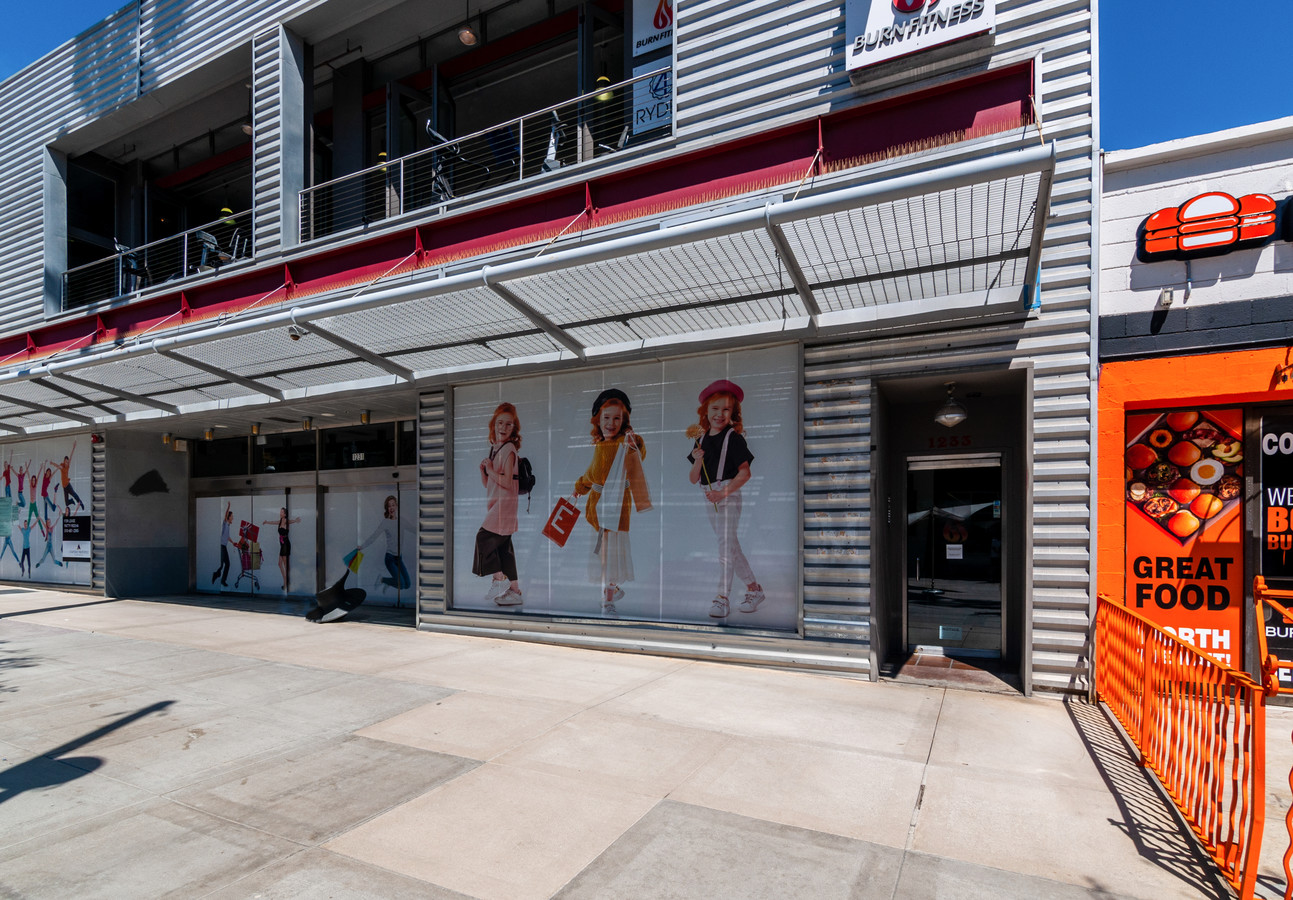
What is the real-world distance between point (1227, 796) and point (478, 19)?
1435 cm

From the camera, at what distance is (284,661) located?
8.53 m

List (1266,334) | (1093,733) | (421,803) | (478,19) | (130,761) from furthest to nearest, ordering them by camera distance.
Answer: (478,19) → (1266,334) → (1093,733) → (130,761) → (421,803)

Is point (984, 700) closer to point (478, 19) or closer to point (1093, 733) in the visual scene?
point (1093, 733)

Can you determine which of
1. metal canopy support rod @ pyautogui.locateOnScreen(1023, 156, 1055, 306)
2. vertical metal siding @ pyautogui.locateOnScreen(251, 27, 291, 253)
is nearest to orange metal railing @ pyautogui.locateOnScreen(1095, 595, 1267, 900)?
metal canopy support rod @ pyautogui.locateOnScreen(1023, 156, 1055, 306)

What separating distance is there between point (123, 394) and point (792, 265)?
38.3 ft

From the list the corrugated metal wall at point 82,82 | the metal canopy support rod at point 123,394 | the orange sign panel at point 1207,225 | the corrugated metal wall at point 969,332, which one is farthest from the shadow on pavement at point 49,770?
the corrugated metal wall at point 82,82

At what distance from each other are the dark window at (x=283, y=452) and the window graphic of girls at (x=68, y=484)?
4069 millimetres

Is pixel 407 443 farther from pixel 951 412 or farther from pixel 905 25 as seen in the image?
pixel 905 25

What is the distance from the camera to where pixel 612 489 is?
9.21 metres

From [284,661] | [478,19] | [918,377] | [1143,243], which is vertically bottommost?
[284,661]

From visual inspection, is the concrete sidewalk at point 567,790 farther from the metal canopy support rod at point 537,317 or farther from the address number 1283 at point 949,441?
the metal canopy support rod at point 537,317

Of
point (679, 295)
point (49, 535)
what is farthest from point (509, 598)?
point (49, 535)

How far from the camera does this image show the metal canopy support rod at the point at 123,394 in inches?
456

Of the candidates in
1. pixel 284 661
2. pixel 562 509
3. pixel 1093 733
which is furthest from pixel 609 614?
pixel 1093 733
